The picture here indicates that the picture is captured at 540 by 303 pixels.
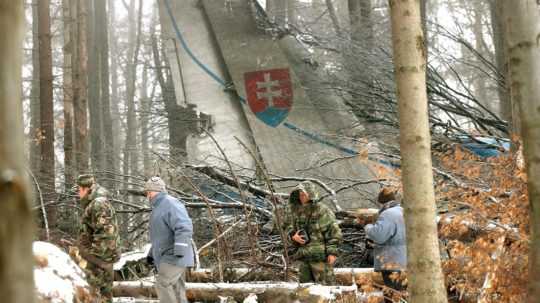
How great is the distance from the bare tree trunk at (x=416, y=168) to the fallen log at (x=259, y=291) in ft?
8.06

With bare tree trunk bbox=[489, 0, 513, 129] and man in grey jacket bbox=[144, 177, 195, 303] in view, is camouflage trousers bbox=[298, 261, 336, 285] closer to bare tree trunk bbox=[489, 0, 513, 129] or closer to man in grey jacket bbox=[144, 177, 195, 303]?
man in grey jacket bbox=[144, 177, 195, 303]

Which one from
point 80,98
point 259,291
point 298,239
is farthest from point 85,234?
point 80,98

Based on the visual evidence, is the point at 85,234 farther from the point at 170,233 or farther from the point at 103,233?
the point at 170,233

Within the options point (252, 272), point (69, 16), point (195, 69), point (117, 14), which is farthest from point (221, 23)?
point (117, 14)

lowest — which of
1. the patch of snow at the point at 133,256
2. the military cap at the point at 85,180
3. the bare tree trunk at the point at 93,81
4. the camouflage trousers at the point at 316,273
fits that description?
the camouflage trousers at the point at 316,273

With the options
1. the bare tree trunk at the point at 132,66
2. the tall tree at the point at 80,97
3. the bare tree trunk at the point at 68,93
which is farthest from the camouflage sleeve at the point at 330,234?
the bare tree trunk at the point at 132,66

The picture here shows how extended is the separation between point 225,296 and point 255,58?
387 inches

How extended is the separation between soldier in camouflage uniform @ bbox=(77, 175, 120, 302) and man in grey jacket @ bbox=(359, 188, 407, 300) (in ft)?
8.84

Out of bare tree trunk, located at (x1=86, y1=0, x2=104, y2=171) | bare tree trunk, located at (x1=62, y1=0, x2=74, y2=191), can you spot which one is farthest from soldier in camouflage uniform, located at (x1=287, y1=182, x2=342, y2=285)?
bare tree trunk, located at (x1=86, y1=0, x2=104, y2=171)

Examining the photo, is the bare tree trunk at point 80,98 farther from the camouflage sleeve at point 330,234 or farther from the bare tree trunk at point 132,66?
the bare tree trunk at point 132,66

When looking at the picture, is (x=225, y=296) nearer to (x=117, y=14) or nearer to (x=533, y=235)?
(x=533, y=235)

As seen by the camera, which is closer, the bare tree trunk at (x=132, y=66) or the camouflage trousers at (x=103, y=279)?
the camouflage trousers at (x=103, y=279)

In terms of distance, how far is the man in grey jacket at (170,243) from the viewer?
7.05 metres

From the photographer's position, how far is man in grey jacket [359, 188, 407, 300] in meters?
7.27
